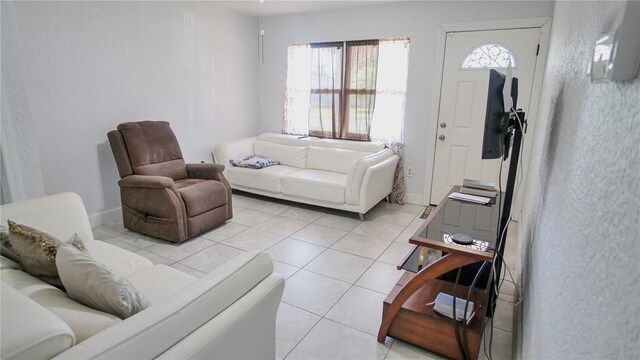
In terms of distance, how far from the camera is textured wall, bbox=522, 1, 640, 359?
1.68ft

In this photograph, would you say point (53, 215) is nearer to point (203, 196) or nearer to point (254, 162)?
point (203, 196)

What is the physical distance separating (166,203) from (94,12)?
6.20 feet

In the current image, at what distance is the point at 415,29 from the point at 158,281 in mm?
3671

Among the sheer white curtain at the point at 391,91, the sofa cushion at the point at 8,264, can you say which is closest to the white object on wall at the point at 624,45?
the sofa cushion at the point at 8,264

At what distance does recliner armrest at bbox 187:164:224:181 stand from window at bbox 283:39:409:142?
1692mm

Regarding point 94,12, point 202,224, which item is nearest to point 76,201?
point 202,224

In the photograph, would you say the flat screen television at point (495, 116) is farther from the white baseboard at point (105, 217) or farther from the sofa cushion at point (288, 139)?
the white baseboard at point (105, 217)

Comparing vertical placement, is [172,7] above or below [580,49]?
above

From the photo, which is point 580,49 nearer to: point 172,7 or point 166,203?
point 166,203

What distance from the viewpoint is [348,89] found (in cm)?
443

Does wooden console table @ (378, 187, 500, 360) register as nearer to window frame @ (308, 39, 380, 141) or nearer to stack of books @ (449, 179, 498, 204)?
stack of books @ (449, 179, 498, 204)

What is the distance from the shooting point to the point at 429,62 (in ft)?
12.8

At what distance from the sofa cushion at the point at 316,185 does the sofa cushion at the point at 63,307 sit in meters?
2.72

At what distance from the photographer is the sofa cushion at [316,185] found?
12.3 ft
